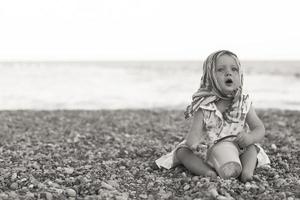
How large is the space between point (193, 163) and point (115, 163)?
125cm

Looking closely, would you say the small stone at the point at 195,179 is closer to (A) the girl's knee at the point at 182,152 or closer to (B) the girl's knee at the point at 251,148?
(A) the girl's knee at the point at 182,152

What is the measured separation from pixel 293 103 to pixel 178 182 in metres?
12.2

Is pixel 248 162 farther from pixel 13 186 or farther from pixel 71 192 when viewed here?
pixel 13 186

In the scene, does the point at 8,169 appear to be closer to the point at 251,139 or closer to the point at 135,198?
the point at 135,198

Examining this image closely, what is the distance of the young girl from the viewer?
4.75m

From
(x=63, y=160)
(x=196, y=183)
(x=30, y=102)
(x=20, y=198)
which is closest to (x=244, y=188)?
(x=196, y=183)

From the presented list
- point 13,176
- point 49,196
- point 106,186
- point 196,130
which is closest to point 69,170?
point 13,176

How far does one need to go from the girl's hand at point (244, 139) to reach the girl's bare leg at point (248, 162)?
17 centimetres

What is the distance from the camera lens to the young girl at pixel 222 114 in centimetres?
475

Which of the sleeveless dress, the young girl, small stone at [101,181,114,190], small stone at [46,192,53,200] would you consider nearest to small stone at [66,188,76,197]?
small stone at [46,192,53,200]

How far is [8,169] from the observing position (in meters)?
5.37

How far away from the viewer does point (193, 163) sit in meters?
5.04

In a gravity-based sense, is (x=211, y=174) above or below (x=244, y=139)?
below

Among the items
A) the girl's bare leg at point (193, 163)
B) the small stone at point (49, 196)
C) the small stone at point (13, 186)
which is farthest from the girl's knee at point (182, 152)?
the small stone at point (13, 186)
